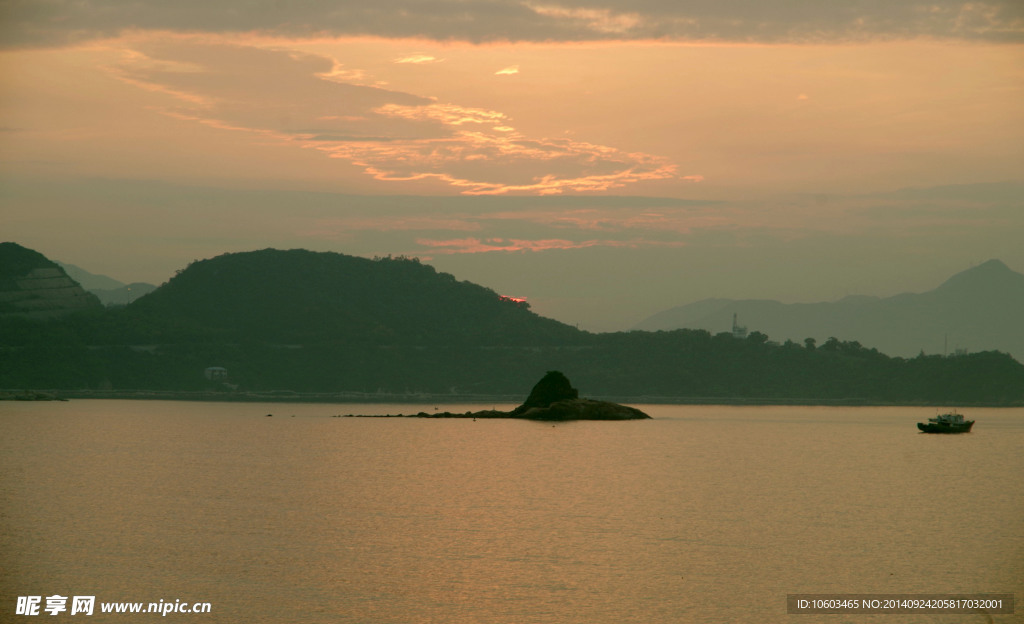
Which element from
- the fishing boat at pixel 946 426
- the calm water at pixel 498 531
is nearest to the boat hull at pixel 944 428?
the fishing boat at pixel 946 426

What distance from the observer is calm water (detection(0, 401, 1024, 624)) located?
33.8 metres

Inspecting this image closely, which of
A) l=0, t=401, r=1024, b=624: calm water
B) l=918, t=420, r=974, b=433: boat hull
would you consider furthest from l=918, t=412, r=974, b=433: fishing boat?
l=0, t=401, r=1024, b=624: calm water

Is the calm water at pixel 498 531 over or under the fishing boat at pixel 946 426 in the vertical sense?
under

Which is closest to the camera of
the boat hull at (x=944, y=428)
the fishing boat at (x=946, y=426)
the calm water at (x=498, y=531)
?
the calm water at (x=498, y=531)

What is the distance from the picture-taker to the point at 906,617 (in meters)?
31.8

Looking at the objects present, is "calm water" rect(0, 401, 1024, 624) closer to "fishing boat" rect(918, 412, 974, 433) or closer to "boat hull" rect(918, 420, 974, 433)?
"boat hull" rect(918, 420, 974, 433)

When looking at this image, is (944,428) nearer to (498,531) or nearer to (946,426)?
(946,426)

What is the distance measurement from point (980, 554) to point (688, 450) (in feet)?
205

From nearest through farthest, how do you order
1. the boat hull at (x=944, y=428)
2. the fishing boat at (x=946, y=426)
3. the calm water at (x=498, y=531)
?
the calm water at (x=498, y=531) → the boat hull at (x=944, y=428) → the fishing boat at (x=946, y=426)

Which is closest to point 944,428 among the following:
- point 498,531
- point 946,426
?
point 946,426

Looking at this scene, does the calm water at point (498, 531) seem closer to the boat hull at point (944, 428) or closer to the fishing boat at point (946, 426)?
the boat hull at point (944, 428)

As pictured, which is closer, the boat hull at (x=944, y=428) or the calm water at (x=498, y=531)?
the calm water at (x=498, y=531)

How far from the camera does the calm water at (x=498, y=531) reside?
33.8m

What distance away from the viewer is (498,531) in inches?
1875
